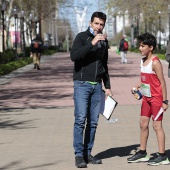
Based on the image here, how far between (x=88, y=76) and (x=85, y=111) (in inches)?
15.6

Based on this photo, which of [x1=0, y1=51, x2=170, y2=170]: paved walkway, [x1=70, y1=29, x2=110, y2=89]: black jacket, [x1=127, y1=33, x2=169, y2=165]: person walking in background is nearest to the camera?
[x1=70, y1=29, x2=110, y2=89]: black jacket

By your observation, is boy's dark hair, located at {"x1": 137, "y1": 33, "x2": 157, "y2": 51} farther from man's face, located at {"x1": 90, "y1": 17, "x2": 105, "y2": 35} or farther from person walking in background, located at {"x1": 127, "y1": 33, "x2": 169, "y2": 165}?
man's face, located at {"x1": 90, "y1": 17, "x2": 105, "y2": 35}

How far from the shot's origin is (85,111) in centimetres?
766

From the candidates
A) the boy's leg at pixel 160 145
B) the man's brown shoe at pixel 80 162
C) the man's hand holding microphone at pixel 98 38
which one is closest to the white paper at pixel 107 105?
the boy's leg at pixel 160 145

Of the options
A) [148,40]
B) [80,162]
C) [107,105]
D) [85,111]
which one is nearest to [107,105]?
[107,105]

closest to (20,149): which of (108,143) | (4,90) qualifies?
(108,143)

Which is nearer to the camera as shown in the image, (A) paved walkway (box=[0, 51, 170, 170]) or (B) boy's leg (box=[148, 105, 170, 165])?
(B) boy's leg (box=[148, 105, 170, 165])

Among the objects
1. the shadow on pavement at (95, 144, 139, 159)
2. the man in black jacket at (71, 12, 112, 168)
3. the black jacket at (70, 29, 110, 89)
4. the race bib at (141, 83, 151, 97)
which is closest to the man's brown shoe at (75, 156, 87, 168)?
the man in black jacket at (71, 12, 112, 168)

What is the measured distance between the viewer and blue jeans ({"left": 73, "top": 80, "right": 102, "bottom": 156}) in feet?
25.1

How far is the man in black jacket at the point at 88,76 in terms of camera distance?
24.6 feet

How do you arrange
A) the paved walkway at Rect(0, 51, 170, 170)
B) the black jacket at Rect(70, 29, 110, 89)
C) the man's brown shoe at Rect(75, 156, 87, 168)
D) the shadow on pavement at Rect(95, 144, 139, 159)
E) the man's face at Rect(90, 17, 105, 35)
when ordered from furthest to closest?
the shadow on pavement at Rect(95, 144, 139, 159)
the paved walkway at Rect(0, 51, 170, 170)
the man's brown shoe at Rect(75, 156, 87, 168)
the black jacket at Rect(70, 29, 110, 89)
the man's face at Rect(90, 17, 105, 35)

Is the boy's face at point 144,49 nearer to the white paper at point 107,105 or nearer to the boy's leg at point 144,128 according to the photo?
the white paper at point 107,105

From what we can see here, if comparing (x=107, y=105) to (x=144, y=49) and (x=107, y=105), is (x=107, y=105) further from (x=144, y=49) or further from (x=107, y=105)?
(x=144, y=49)

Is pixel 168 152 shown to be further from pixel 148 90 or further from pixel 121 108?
pixel 121 108
